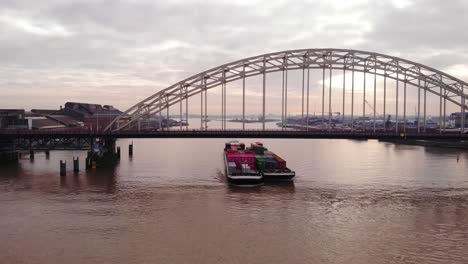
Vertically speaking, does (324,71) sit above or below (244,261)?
above

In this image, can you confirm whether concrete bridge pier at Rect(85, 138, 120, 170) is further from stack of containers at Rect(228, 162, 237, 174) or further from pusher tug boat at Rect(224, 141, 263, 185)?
stack of containers at Rect(228, 162, 237, 174)

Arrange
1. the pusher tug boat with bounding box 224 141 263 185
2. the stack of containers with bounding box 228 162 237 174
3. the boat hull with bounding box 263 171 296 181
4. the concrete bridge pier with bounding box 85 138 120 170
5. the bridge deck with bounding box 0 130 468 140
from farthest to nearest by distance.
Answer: the concrete bridge pier with bounding box 85 138 120 170 < the bridge deck with bounding box 0 130 468 140 < the stack of containers with bounding box 228 162 237 174 < the boat hull with bounding box 263 171 296 181 < the pusher tug boat with bounding box 224 141 263 185

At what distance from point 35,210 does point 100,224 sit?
7.42 meters

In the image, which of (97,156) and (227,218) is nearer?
(227,218)

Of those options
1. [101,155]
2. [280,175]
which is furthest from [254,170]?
[101,155]

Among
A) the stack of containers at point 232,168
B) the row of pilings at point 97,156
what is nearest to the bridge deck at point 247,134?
the row of pilings at point 97,156

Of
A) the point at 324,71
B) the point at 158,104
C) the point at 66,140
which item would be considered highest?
the point at 324,71

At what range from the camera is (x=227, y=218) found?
31.7 metres

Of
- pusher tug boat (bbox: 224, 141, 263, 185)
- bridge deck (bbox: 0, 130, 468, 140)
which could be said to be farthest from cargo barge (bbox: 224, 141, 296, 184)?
bridge deck (bbox: 0, 130, 468, 140)

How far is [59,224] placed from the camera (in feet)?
96.9

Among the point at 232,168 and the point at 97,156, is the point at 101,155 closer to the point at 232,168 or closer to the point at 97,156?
the point at 97,156

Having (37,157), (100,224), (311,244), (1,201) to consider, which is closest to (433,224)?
(311,244)

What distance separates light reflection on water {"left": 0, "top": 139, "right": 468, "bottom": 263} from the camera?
24266mm

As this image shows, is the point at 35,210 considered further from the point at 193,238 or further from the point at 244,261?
the point at 244,261
